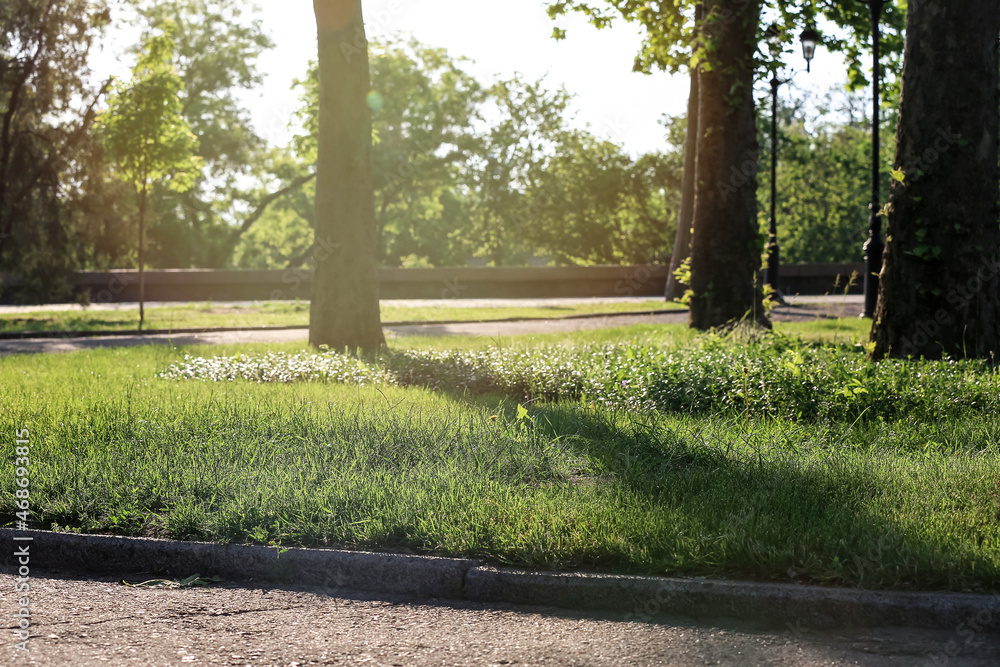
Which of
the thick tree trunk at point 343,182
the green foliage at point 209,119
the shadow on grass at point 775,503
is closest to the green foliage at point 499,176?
the green foliage at point 209,119

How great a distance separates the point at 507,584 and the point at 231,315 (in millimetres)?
18061

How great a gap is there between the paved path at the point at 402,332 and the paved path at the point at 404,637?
8.52 meters

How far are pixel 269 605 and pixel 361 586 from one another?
1.43ft

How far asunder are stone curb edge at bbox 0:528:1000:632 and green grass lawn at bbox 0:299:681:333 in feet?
41.8

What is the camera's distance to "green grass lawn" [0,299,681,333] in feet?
59.2

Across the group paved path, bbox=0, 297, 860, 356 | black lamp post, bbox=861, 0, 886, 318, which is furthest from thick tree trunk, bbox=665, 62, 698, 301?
black lamp post, bbox=861, 0, 886, 318

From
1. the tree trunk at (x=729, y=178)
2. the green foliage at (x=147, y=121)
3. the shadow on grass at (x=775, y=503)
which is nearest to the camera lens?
the shadow on grass at (x=775, y=503)

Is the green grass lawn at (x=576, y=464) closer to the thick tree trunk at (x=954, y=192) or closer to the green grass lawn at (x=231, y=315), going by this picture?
the thick tree trunk at (x=954, y=192)

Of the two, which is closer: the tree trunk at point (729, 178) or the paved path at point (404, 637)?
the paved path at point (404, 637)

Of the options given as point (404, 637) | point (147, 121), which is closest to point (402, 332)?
point (147, 121)

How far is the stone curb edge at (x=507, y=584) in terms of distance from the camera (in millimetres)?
3566

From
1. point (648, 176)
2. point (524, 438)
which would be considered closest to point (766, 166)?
point (648, 176)

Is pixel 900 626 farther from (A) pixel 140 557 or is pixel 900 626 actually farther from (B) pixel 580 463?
(A) pixel 140 557

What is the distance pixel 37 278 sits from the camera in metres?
21.8
